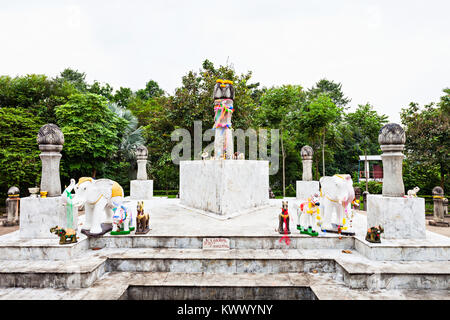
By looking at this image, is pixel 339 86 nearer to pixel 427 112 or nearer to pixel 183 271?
pixel 427 112

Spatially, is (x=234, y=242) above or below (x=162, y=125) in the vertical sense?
below

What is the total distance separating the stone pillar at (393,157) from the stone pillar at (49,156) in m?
6.88

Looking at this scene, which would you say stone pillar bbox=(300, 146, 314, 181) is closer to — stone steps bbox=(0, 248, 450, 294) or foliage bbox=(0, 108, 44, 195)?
stone steps bbox=(0, 248, 450, 294)

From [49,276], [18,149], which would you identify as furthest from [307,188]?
[18,149]

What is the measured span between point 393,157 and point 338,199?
137cm

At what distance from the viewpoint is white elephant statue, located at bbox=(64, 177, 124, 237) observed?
204 inches

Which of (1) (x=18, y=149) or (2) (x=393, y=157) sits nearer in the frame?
(2) (x=393, y=157)

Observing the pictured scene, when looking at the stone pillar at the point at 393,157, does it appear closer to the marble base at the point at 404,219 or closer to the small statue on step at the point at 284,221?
the marble base at the point at 404,219

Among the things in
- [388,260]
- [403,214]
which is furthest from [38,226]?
[403,214]

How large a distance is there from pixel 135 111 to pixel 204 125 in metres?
12.5

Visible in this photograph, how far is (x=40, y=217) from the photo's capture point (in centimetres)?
507

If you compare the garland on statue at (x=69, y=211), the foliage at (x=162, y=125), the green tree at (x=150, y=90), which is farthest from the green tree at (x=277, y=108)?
the green tree at (x=150, y=90)

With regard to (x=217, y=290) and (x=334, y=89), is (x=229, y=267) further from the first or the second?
(x=334, y=89)

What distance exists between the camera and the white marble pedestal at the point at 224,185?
7.63 meters
